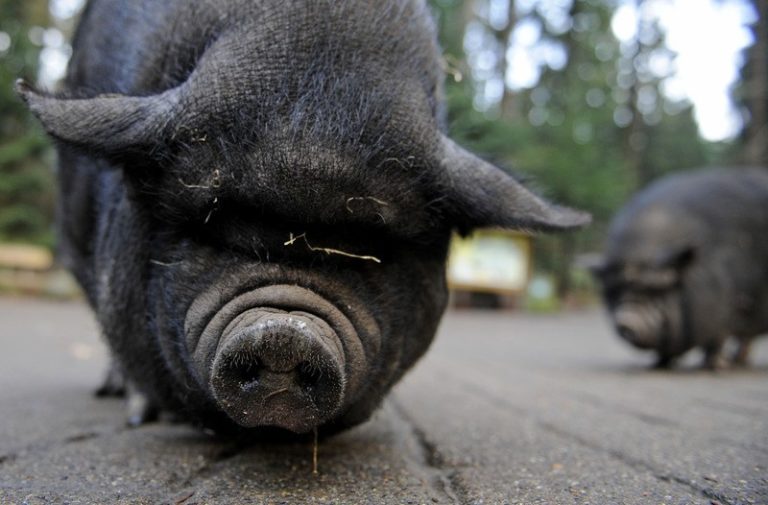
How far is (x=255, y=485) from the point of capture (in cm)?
194

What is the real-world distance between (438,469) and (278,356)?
0.86 meters

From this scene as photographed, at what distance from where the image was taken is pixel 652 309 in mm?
6617

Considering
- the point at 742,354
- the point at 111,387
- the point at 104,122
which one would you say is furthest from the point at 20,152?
the point at 104,122

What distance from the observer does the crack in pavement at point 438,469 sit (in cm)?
193

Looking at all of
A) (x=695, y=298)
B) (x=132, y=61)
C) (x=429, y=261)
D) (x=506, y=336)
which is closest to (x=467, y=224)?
(x=429, y=261)

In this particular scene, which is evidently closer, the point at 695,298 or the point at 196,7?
the point at 196,7

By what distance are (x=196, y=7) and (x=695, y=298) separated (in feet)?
18.8

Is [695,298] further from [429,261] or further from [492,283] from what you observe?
[492,283]

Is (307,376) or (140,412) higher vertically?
(307,376)

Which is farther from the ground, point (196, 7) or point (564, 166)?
point (564, 166)

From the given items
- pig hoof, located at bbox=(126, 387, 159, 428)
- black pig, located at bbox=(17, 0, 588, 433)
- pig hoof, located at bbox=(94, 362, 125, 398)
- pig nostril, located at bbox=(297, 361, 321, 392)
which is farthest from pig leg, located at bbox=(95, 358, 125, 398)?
pig nostril, located at bbox=(297, 361, 321, 392)

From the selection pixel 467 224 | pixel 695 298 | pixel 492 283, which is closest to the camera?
pixel 467 224

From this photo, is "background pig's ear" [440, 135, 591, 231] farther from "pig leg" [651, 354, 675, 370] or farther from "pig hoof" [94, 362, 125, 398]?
"pig leg" [651, 354, 675, 370]

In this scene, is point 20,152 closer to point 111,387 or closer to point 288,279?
point 111,387
